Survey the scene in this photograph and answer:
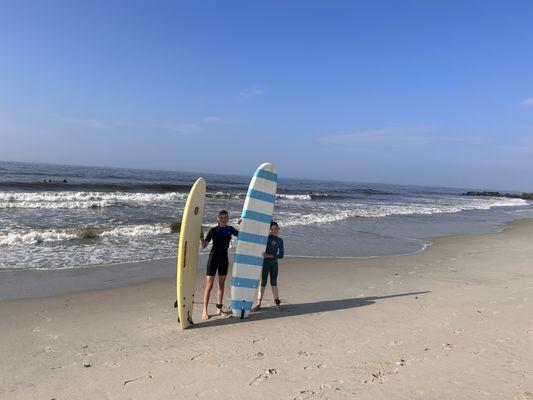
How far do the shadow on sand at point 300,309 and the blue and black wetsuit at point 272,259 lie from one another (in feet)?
1.40

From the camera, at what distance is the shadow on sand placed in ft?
17.7

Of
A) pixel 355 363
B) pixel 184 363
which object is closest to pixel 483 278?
pixel 355 363

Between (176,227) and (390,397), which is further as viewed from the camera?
(176,227)

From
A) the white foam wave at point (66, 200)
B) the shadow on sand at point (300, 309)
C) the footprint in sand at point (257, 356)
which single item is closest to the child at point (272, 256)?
the shadow on sand at point (300, 309)

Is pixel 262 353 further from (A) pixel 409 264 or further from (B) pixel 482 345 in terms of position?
(A) pixel 409 264

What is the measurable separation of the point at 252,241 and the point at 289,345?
1760mm

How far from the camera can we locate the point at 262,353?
425cm

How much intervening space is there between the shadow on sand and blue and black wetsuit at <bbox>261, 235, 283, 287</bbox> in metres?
0.43

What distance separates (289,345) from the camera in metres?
4.47

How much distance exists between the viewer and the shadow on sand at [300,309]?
540cm

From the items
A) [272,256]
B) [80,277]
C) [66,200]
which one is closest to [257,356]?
[272,256]

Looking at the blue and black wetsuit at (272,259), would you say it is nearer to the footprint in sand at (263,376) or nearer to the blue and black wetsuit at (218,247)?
the blue and black wetsuit at (218,247)

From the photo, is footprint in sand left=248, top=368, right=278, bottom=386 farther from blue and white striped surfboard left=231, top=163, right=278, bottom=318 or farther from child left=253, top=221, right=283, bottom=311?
child left=253, top=221, right=283, bottom=311

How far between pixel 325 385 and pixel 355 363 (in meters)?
0.55
